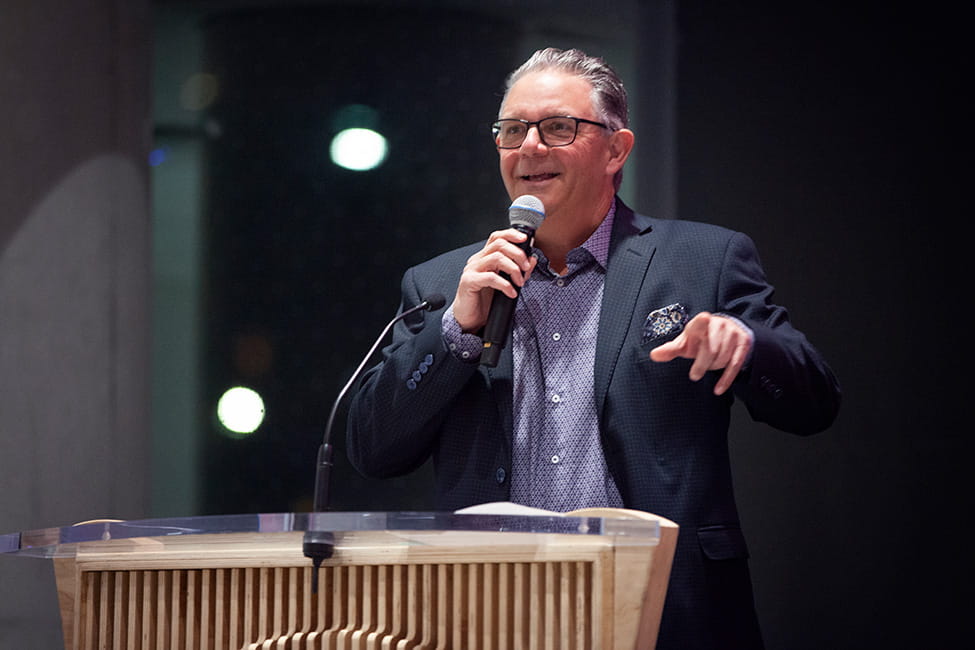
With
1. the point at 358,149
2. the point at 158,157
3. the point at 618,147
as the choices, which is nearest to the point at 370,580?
the point at 618,147

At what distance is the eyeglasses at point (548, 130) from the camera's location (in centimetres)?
214

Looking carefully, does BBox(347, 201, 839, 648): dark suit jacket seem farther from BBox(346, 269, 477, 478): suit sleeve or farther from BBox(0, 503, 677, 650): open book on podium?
BBox(0, 503, 677, 650): open book on podium

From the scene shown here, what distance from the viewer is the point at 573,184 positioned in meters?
2.14

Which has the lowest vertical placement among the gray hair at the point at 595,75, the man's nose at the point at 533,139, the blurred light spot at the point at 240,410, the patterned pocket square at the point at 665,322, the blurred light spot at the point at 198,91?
the blurred light spot at the point at 240,410

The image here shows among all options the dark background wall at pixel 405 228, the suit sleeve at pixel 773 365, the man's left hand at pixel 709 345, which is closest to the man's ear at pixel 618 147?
the suit sleeve at pixel 773 365

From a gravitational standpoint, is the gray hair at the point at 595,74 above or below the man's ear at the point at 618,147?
above

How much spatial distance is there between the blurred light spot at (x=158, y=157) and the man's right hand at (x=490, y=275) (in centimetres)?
159

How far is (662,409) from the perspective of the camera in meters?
1.93

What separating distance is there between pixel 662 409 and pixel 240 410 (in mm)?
1486

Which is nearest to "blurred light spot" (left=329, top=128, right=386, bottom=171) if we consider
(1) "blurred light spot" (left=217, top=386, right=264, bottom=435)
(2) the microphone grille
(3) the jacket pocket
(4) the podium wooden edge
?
(1) "blurred light spot" (left=217, top=386, right=264, bottom=435)

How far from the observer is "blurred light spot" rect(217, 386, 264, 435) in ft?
9.73

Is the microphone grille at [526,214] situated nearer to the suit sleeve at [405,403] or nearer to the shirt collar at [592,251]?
the suit sleeve at [405,403]

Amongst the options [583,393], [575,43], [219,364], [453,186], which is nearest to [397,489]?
[219,364]

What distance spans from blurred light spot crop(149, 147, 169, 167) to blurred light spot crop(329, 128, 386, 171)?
0.51 meters
